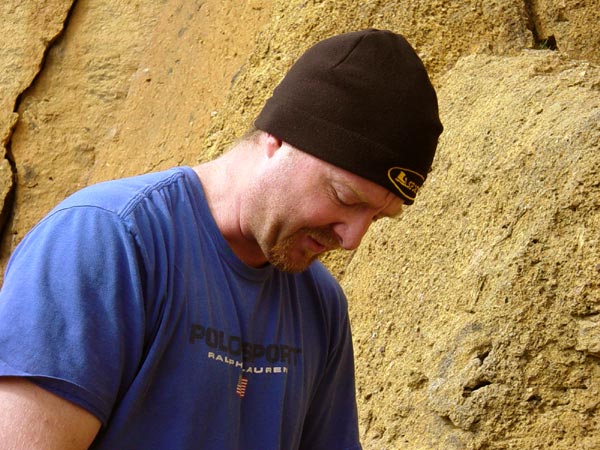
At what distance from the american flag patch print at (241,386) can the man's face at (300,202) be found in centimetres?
25

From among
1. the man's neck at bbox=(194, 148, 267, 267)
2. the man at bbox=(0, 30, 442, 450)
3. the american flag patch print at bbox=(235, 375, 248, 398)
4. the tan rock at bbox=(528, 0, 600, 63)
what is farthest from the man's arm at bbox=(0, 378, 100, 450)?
the tan rock at bbox=(528, 0, 600, 63)

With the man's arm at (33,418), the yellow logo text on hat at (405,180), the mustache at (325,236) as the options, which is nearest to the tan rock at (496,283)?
the yellow logo text on hat at (405,180)

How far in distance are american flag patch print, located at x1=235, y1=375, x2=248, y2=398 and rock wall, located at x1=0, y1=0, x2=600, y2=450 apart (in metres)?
1.38

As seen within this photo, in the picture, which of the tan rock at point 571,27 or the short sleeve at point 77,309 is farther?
the tan rock at point 571,27

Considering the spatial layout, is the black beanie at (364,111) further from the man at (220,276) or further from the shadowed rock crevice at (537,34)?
the shadowed rock crevice at (537,34)

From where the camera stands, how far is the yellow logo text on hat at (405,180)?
85.6 inches

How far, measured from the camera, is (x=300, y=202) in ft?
6.97

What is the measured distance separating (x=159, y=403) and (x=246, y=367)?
24 cm

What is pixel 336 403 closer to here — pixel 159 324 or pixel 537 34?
pixel 159 324

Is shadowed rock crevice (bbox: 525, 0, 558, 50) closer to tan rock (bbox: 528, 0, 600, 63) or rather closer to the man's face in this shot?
tan rock (bbox: 528, 0, 600, 63)

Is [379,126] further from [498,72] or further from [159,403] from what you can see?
[498,72]

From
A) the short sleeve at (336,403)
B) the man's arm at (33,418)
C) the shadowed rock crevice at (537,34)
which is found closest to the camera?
the man's arm at (33,418)

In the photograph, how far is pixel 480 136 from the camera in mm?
4098

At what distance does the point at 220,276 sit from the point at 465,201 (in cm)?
202
